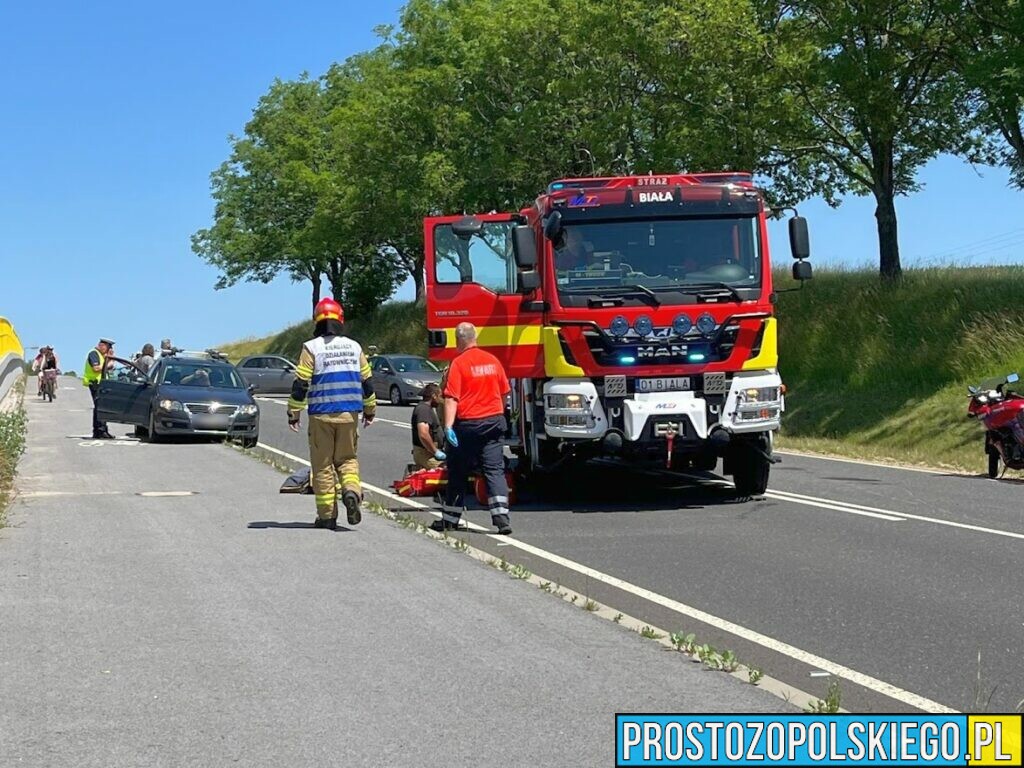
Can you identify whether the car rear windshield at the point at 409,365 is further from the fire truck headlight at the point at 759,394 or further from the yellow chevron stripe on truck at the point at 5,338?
the fire truck headlight at the point at 759,394

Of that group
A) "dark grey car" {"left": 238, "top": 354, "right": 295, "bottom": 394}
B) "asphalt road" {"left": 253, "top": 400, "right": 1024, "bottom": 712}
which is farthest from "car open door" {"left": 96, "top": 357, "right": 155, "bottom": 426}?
"dark grey car" {"left": 238, "top": 354, "right": 295, "bottom": 394}

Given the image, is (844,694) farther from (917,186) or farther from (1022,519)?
(917,186)

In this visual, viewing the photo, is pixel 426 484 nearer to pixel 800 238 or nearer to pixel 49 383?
pixel 800 238

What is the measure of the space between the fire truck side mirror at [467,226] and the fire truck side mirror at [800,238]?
3.14m

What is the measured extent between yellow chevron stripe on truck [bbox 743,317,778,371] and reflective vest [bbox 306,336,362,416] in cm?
415

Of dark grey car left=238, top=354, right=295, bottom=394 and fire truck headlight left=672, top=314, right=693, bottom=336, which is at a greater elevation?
fire truck headlight left=672, top=314, right=693, bottom=336

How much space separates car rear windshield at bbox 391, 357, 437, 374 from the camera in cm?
4069

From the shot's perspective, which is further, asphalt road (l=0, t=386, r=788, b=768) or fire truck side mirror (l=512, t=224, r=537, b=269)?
fire truck side mirror (l=512, t=224, r=537, b=269)

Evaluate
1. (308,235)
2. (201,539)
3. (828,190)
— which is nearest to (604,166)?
(828,190)

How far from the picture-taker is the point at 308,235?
61.2m

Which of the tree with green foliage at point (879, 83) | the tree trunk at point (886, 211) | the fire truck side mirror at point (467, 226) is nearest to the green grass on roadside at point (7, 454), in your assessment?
the fire truck side mirror at point (467, 226)

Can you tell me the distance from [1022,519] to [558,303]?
15.4 feet

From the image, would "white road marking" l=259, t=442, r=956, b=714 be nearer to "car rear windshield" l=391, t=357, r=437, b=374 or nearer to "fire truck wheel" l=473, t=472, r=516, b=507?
"fire truck wheel" l=473, t=472, r=516, b=507

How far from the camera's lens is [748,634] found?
827cm
